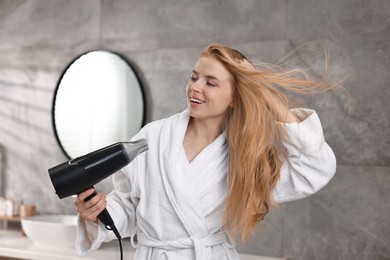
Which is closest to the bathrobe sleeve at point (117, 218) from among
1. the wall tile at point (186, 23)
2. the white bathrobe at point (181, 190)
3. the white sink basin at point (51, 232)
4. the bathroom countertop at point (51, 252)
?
the white bathrobe at point (181, 190)

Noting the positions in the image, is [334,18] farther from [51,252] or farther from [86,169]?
[51,252]

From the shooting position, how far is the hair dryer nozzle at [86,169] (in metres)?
1.32

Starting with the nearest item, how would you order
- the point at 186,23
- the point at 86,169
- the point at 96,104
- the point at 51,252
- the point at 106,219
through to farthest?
the point at 86,169, the point at 106,219, the point at 51,252, the point at 186,23, the point at 96,104

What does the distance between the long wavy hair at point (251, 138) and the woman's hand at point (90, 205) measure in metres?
0.37

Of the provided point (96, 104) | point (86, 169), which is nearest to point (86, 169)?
point (86, 169)

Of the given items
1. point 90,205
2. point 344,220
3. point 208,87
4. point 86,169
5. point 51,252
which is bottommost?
point 51,252

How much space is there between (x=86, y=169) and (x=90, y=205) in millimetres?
126

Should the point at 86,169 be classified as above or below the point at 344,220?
above

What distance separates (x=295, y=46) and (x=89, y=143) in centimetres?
122

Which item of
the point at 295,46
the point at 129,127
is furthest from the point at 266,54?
the point at 129,127

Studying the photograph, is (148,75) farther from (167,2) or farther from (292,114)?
(292,114)

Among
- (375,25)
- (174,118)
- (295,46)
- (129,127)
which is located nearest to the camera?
(174,118)

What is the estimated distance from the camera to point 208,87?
4.93 ft

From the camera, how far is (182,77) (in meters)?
2.61
